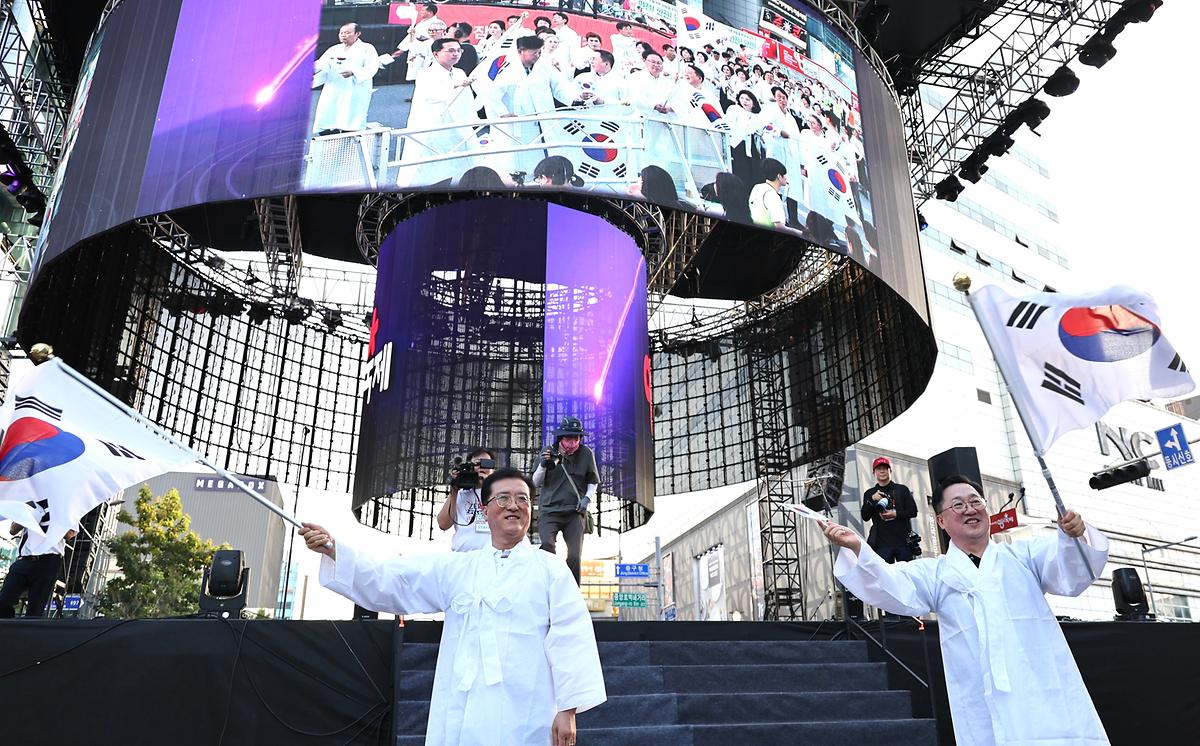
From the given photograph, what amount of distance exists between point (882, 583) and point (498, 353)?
901 cm

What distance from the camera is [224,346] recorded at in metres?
17.1

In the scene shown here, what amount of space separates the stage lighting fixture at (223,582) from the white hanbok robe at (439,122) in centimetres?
560

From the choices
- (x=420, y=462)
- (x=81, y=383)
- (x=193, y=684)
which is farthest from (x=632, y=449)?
(x=81, y=383)

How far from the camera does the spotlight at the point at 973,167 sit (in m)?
14.6

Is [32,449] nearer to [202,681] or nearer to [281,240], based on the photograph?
[202,681]

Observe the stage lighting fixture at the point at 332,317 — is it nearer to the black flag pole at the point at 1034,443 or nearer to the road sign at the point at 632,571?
the road sign at the point at 632,571

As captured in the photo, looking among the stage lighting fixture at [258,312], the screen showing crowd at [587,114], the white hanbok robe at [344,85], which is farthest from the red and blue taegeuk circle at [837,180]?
the stage lighting fixture at [258,312]

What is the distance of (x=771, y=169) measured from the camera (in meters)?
10.9

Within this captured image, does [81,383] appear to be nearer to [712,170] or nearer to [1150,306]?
[1150,306]

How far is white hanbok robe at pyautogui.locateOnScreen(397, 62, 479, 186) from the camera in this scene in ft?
32.0

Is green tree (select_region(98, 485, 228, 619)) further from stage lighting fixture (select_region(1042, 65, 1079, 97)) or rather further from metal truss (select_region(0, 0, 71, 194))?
stage lighting fixture (select_region(1042, 65, 1079, 97))

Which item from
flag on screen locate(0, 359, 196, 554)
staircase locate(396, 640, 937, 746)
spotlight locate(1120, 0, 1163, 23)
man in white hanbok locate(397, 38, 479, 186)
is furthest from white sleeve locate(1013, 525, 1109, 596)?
spotlight locate(1120, 0, 1163, 23)

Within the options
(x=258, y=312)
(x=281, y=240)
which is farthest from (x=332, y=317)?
(x=281, y=240)

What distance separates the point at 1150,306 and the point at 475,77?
791 cm
